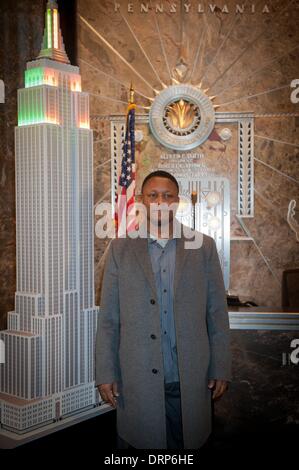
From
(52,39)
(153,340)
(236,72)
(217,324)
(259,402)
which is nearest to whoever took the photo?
(153,340)

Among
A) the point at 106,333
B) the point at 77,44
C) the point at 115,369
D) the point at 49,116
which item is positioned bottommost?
the point at 115,369

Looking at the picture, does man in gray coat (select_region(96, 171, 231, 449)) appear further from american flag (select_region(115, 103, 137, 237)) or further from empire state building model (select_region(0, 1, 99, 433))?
american flag (select_region(115, 103, 137, 237))

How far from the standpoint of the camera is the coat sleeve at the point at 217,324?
2.23 metres

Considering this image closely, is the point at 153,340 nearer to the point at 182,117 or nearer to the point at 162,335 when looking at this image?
the point at 162,335

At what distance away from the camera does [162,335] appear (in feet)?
7.20

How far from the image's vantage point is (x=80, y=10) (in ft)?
16.4

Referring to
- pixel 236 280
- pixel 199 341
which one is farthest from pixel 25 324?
pixel 236 280

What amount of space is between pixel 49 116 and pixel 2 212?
39.5 inches

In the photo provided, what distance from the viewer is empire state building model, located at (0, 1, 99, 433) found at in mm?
3439

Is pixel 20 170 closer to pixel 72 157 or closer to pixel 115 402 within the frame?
pixel 72 157

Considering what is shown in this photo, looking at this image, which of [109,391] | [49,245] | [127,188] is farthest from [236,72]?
[109,391]

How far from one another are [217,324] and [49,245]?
1612mm

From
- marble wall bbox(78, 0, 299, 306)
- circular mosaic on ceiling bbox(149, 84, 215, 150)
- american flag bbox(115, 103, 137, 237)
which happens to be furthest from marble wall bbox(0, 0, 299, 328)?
american flag bbox(115, 103, 137, 237)

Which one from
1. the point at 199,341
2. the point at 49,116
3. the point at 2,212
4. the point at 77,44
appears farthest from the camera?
the point at 77,44
